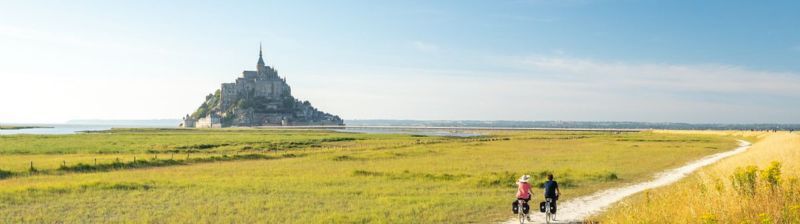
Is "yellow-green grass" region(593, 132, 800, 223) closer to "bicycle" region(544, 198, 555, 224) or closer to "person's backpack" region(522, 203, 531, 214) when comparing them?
"bicycle" region(544, 198, 555, 224)

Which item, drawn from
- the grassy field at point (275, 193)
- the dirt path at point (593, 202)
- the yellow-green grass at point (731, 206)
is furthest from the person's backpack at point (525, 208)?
the yellow-green grass at point (731, 206)

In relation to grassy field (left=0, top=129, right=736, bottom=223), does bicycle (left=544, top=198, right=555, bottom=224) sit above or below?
above

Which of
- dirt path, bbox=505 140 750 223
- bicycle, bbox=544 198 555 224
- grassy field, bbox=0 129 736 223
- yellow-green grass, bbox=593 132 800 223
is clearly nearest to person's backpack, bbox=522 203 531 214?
bicycle, bbox=544 198 555 224

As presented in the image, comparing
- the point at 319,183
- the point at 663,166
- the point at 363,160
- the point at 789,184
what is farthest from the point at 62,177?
the point at 663,166

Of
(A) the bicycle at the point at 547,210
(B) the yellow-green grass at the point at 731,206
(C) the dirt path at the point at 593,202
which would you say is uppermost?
(B) the yellow-green grass at the point at 731,206

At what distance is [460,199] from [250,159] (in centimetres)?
3044

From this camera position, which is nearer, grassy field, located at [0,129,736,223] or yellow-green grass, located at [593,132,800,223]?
yellow-green grass, located at [593,132,800,223]

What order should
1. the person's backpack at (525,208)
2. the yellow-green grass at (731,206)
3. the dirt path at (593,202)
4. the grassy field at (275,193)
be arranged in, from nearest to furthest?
the yellow-green grass at (731,206)
the person's backpack at (525,208)
the dirt path at (593,202)
the grassy field at (275,193)

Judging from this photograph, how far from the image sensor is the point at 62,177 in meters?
33.6

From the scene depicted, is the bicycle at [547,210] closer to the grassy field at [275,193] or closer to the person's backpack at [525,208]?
the person's backpack at [525,208]

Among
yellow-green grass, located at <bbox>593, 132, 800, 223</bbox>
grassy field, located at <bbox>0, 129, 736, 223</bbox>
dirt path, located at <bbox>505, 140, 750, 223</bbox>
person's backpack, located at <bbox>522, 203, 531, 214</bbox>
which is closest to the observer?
yellow-green grass, located at <bbox>593, 132, 800, 223</bbox>

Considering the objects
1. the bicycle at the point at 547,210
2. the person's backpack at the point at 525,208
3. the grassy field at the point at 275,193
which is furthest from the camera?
the grassy field at the point at 275,193

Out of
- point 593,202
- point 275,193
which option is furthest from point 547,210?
point 275,193

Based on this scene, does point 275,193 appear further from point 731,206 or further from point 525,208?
point 731,206
